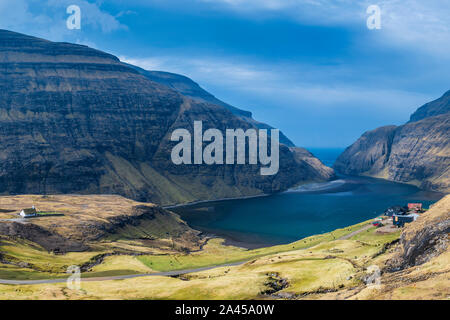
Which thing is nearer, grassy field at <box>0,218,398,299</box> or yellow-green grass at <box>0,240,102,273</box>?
grassy field at <box>0,218,398,299</box>

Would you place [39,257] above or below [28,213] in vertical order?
below

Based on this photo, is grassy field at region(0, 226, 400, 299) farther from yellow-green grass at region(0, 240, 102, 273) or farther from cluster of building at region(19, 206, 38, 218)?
cluster of building at region(19, 206, 38, 218)

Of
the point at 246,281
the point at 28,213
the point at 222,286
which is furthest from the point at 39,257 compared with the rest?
the point at 246,281

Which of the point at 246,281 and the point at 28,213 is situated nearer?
the point at 246,281

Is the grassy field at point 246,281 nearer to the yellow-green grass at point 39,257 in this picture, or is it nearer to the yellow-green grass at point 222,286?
the yellow-green grass at point 222,286

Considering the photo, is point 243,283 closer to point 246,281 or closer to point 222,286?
point 246,281

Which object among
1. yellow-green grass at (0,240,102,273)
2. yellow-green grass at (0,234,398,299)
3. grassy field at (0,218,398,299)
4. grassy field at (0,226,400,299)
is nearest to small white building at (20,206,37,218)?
yellow-green grass at (0,240,102,273)

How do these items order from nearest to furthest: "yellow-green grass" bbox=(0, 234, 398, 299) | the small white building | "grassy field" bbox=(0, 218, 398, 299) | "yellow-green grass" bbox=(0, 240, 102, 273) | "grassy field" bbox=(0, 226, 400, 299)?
1. "yellow-green grass" bbox=(0, 234, 398, 299)
2. "grassy field" bbox=(0, 226, 400, 299)
3. "grassy field" bbox=(0, 218, 398, 299)
4. "yellow-green grass" bbox=(0, 240, 102, 273)
5. the small white building

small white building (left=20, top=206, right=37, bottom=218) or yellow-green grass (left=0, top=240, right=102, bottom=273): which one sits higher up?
small white building (left=20, top=206, right=37, bottom=218)

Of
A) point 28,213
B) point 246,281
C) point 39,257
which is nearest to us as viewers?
point 246,281

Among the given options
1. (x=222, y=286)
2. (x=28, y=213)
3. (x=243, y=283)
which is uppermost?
(x=243, y=283)

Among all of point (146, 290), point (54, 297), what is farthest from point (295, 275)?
point (54, 297)
